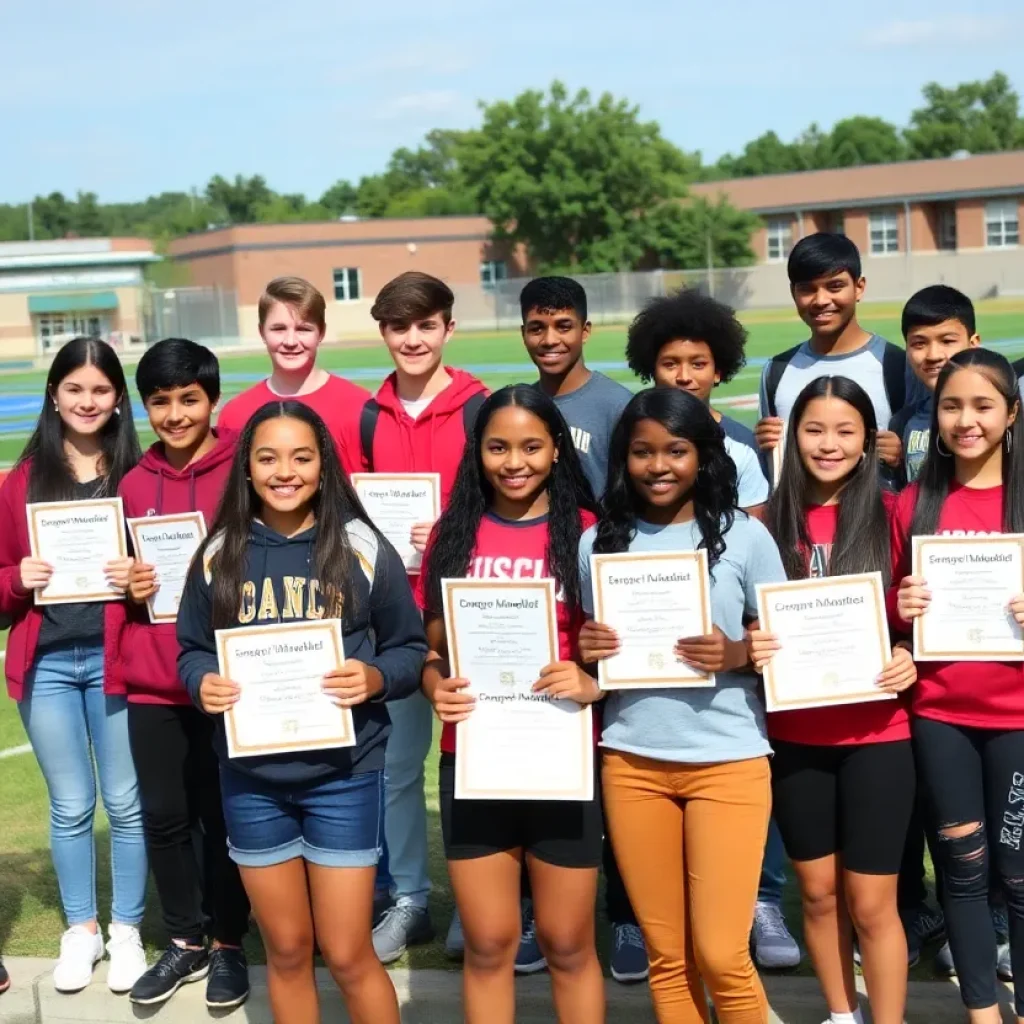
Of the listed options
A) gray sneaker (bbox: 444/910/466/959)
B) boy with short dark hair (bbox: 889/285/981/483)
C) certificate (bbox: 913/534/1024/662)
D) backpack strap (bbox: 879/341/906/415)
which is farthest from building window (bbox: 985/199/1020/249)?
certificate (bbox: 913/534/1024/662)

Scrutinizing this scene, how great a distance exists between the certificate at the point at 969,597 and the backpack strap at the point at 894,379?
3.71 ft

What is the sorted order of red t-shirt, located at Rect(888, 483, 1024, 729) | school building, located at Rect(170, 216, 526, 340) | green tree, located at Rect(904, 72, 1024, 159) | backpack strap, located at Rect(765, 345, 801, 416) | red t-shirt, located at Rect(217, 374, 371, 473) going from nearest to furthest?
red t-shirt, located at Rect(888, 483, 1024, 729)
red t-shirt, located at Rect(217, 374, 371, 473)
backpack strap, located at Rect(765, 345, 801, 416)
school building, located at Rect(170, 216, 526, 340)
green tree, located at Rect(904, 72, 1024, 159)

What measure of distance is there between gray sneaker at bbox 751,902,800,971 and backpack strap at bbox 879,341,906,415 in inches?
65.2

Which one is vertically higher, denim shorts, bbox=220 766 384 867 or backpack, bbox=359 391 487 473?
backpack, bbox=359 391 487 473

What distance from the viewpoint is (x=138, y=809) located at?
4.59 meters

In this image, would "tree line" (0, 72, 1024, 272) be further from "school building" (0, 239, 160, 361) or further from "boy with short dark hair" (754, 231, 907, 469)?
"boy with short dark hair" (754, 231, 907, 469)

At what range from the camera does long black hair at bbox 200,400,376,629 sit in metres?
3.79

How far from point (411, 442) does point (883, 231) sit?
199ft

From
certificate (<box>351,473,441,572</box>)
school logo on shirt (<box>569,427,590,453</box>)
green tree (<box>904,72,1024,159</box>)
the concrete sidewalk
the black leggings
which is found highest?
green tree (<box>904,72,1024,159</box>)

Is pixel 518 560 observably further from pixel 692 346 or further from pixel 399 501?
pixel 692 346

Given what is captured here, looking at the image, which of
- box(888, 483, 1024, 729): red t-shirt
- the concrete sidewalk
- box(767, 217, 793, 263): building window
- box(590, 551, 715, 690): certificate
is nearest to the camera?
box(590, 551, 715, 690): certificate

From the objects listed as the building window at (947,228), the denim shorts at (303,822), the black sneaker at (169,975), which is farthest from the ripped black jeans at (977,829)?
the building window at (947,228)

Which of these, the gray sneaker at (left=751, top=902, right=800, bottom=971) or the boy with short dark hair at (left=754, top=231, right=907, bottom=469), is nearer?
the gray sneaker at (left=751, top=902, right=800, bottom=971)

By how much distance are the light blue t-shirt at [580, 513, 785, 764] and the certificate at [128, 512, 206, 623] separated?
1273 millimetres
